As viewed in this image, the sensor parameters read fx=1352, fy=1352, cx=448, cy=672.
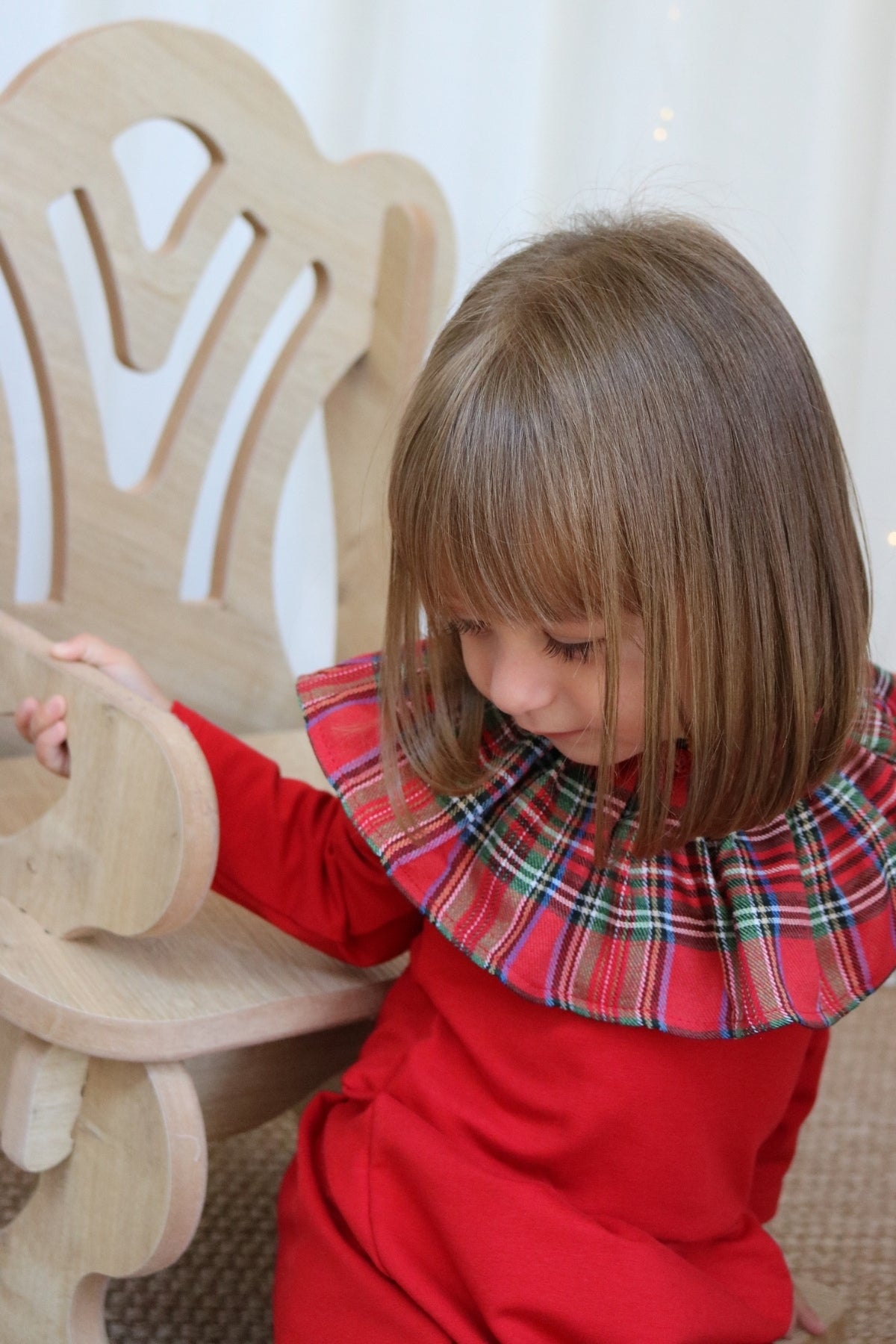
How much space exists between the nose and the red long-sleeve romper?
0.15m

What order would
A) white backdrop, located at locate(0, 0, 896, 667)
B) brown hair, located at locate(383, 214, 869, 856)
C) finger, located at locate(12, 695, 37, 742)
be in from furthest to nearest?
white backdrop, located at locate(0, 0, 896, 667) < finger, located at locate(12, 695, 37, 742) < brown hair, located at locate(383, 214, 869, 856)

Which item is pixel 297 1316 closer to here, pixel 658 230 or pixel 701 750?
pixel 701 750

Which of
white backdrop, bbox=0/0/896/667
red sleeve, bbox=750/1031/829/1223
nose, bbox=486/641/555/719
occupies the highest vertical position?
white backdrop, bbox=0/0/896/667

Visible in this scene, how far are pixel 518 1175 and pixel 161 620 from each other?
1.56 ft

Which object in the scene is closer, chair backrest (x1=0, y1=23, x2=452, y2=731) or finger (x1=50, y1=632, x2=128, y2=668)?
finger (x1=50, y1=632, x2=128, y2=668)

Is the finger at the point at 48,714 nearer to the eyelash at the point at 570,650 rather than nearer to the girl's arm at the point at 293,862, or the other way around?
the girl's arm at the point at 293,862

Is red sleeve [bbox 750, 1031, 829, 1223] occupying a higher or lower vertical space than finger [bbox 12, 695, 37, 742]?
lower

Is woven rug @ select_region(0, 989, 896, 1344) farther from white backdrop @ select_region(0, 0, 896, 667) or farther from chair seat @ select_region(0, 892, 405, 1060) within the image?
white backdrop @ select_region(0, 0, 896, 667)

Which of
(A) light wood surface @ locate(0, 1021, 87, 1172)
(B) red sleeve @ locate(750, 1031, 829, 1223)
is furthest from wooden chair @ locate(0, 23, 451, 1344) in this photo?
(B) red sleeve @ locate(750, 1031, 829, 1223)

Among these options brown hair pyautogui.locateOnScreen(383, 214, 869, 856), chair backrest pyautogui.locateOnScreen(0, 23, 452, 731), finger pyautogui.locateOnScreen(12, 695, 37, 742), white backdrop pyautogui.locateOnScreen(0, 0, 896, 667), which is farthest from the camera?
white backdrop pyautogui.locateOnScreen(0, 0, 896, 667)

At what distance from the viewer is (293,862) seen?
0.66 metres

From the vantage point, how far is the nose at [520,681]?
0.54 metres

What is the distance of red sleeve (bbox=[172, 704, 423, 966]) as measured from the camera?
65 centimetres

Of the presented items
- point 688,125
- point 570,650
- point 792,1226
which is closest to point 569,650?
point 570,650
